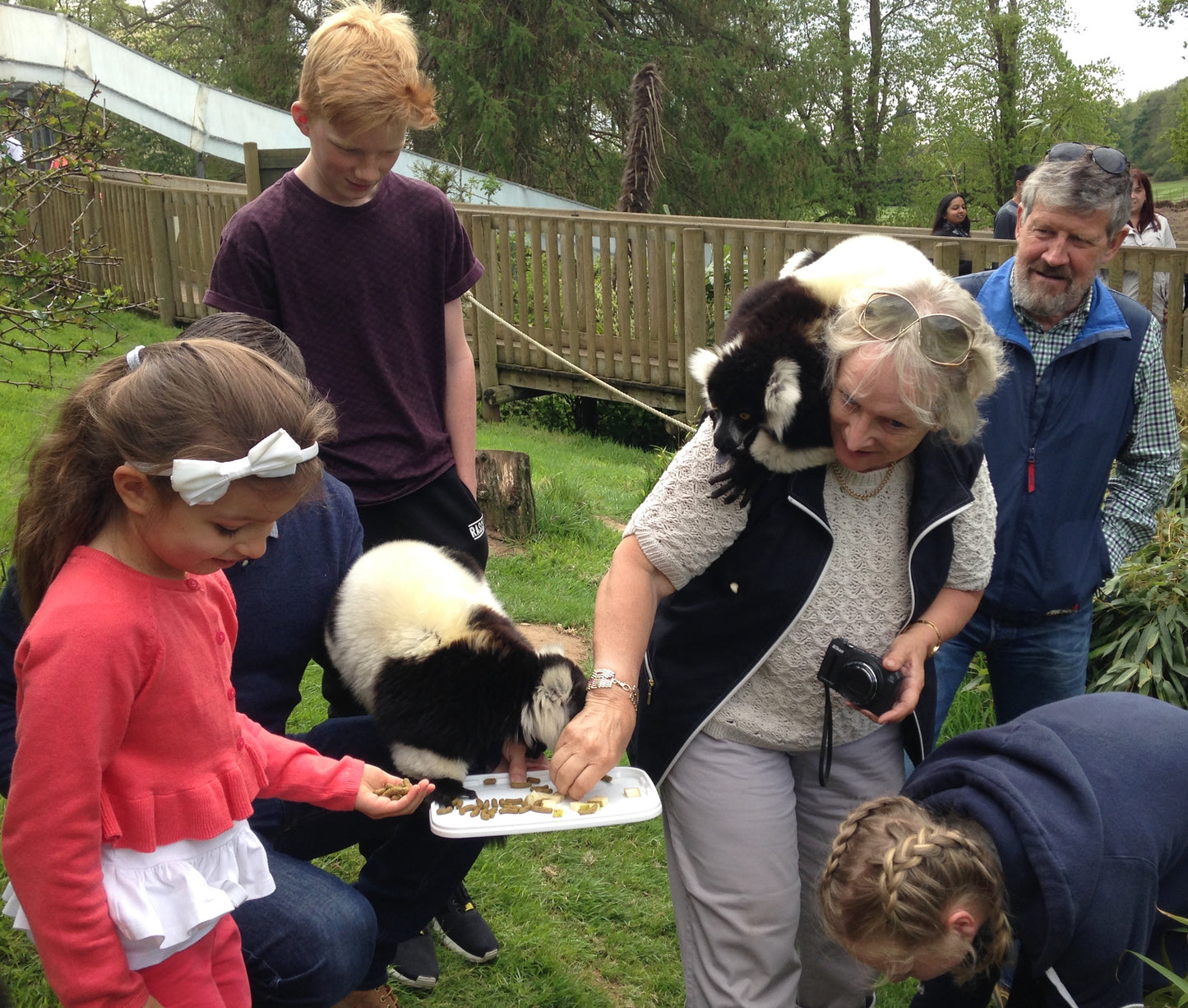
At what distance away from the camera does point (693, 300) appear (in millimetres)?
9727

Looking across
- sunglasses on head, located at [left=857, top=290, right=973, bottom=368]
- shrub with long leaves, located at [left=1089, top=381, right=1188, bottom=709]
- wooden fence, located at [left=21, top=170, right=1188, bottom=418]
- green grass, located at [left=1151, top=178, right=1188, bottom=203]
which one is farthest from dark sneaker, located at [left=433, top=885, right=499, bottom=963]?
green grass, located at [left=1151, top=178, right=1188, bottom=203]

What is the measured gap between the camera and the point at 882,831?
7.07 feet

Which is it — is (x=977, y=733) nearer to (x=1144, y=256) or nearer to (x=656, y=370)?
(x=1144, y=256)

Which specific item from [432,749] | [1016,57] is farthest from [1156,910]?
[1016,57]

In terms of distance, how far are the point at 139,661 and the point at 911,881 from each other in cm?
139

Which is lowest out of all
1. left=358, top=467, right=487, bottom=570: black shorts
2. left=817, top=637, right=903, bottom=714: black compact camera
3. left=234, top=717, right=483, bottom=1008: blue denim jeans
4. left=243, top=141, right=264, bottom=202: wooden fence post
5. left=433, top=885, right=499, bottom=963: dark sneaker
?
left=433, top=885, right=499, bottom=963: dark sneaker

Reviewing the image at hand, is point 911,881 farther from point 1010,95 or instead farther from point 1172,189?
point 1172,189

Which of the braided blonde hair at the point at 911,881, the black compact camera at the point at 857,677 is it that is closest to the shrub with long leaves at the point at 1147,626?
the black compact camera at the point at 857,677

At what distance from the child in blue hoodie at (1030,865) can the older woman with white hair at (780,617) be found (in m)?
0.28

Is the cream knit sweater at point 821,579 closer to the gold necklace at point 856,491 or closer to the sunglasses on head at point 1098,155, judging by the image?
the gold necklace at point 856,491

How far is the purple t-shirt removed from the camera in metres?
3.07

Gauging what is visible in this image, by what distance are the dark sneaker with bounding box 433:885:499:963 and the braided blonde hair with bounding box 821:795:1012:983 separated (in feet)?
4.18

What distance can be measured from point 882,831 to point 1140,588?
2225 millimetres

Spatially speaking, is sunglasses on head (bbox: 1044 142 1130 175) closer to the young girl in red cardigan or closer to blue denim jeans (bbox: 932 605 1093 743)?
blue denim jeans (bbox: 932 605 1093 743)
